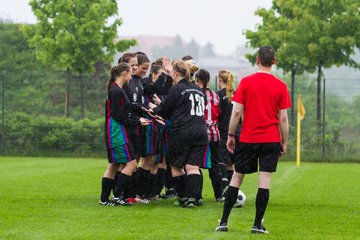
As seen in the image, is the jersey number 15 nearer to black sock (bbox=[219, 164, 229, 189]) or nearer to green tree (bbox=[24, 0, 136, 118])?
black sock (bbox=[219, 164, 229, 189])

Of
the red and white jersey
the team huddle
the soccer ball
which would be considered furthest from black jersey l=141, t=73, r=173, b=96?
the soccer ball

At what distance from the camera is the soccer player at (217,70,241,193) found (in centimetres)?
1317

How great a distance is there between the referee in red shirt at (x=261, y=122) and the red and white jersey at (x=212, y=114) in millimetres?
3267

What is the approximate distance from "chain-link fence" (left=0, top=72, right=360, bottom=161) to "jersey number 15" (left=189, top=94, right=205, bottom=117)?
16184 millimetres

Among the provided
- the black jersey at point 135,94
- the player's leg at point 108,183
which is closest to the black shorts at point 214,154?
the black jersey at point 135,94

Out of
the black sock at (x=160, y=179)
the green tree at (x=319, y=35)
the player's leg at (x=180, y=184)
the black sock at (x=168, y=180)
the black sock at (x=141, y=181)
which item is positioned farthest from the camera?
the green tree at (x=319, y=35)

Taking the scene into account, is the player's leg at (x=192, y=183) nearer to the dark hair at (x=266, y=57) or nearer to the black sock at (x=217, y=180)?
the black sock at (x=217, y=180)

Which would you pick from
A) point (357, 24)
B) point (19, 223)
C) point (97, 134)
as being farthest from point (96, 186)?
point (357, 24)

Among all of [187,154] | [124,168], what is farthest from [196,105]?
[124,168]

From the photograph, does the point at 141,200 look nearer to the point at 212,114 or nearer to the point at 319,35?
the point at 212,114

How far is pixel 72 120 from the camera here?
2925 cm

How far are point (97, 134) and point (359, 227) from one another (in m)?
19.0

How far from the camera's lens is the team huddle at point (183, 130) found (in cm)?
974

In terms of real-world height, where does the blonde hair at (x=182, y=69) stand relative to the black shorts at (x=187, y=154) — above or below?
above
